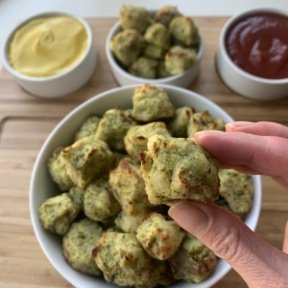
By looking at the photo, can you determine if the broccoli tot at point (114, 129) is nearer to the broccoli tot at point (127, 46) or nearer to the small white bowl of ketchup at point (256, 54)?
the broccoli tot at point (127, 46)

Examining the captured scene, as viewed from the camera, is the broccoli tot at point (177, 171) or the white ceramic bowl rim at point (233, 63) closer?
the broccoli tot at point (177, 171)

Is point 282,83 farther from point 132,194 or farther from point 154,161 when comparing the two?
point 154,161

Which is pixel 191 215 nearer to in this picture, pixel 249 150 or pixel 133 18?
pixel 249 150

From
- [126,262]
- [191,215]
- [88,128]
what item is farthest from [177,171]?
[88,128]

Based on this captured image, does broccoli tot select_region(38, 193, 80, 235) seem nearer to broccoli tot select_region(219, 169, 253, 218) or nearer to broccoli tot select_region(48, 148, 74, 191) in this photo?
broccoli tot select_region(48, 148, 74, 191)

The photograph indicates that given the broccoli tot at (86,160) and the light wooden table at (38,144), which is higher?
the broccoli tot at (86,160)

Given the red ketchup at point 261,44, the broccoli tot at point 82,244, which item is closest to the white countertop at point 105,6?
the red ketchup at point 261,44
